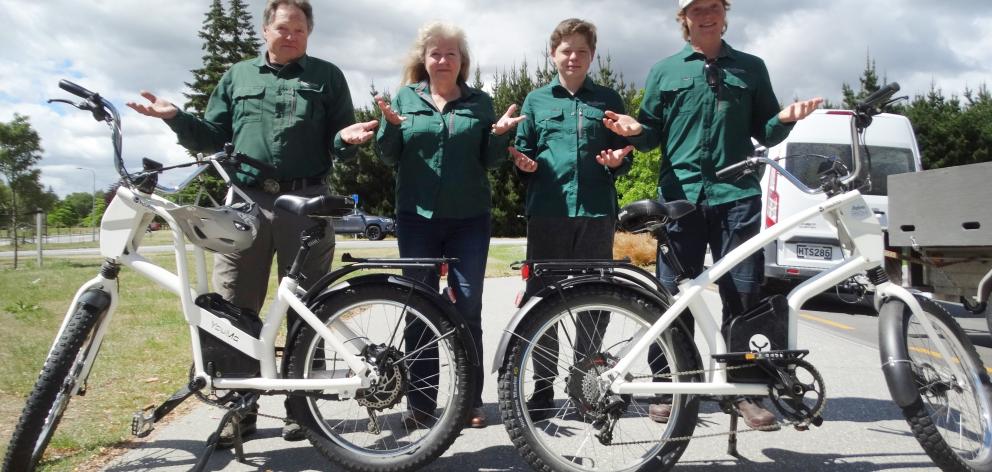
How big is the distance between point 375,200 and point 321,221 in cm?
3150

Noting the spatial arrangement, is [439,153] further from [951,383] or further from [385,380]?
[951,383]

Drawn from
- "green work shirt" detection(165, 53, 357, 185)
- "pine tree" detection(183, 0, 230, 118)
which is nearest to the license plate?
"green work shirt" detection(165, 53, 357, 185)

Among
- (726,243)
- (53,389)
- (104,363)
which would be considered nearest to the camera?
(53,389)

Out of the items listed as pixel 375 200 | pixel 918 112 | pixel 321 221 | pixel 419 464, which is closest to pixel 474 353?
pixel 419 464

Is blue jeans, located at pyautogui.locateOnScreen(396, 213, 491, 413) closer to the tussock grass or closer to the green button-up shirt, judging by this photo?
the green button-up shirt

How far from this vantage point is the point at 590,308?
2842mm

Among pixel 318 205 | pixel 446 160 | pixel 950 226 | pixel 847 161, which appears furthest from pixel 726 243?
pixel 847 161

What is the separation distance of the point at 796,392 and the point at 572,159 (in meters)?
1.66

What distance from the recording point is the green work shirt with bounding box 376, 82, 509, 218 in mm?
3473

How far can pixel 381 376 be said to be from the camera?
2.90 m

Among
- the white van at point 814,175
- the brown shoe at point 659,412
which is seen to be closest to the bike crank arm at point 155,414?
the brown shoe at point 659,412

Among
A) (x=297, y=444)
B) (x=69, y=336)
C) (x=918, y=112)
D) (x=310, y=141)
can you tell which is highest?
(x=918, y=112)

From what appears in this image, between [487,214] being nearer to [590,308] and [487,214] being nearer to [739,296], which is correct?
[590,308]

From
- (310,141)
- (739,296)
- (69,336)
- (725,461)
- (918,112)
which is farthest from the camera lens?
(918,112)
